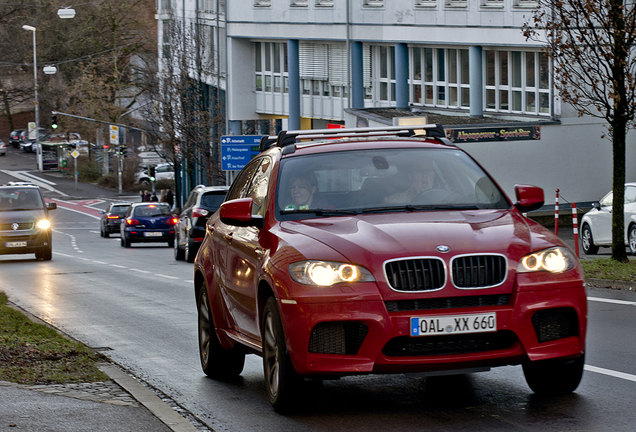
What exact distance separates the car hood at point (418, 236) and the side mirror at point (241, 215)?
0.34 metres

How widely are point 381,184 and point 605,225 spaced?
59.5ft

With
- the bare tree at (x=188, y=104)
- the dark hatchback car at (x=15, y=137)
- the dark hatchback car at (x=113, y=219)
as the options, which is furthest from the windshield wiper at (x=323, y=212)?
the dark hatchback car at (x=15, y=137)

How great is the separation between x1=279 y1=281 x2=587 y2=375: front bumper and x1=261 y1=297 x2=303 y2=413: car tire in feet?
0.49

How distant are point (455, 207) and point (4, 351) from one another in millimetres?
4195

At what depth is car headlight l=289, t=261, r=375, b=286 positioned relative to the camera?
6.40 m

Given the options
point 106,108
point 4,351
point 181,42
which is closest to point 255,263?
point 4,351

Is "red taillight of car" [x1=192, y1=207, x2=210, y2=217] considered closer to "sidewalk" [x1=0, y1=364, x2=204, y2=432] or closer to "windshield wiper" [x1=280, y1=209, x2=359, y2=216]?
"sidewalk" [x1=0, y1=364, x2=204, y2=432]

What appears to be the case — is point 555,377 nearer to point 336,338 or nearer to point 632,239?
point 336,338

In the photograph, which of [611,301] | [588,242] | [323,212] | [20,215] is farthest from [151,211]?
[323,212]

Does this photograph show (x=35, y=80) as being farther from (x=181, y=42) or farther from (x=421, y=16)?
(x=421, y=16)

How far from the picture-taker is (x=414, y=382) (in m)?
8.07

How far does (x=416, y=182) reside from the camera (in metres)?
7.65

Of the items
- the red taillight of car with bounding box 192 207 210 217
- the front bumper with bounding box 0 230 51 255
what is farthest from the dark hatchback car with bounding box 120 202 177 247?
the red taillight of car with bounding box 192 207 210 217

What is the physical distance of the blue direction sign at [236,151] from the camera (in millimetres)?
45438
